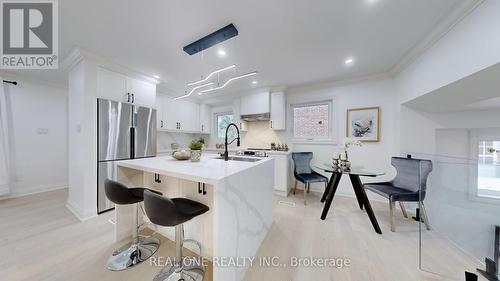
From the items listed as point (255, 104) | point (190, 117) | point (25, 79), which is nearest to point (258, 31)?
point (255, 104)

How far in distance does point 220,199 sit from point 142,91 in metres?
3.07

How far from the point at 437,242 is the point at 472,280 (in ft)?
2.05

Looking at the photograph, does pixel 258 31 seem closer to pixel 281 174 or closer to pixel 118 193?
pixel 118 193

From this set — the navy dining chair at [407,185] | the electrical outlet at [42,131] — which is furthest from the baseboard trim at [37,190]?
the navy dining chair at [407,185]

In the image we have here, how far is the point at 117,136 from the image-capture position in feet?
8.72

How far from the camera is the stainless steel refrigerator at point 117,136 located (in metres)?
2.50

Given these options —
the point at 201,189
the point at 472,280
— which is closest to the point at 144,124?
the point at 201,189

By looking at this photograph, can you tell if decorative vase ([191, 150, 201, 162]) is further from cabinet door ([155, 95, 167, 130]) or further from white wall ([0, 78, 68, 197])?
white wall ([0, 78, 68, 197])

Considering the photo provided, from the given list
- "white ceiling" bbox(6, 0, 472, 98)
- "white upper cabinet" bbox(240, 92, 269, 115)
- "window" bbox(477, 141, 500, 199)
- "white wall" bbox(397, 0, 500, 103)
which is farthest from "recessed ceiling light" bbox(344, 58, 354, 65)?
"window" bbox(477, 141, 500, 199)

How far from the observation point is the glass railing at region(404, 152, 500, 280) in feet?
5.05

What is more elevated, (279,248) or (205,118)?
(205,118)

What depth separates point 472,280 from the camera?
1322 millimetres

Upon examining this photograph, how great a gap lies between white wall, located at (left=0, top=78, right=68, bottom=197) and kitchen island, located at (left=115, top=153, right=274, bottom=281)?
3.41 metres

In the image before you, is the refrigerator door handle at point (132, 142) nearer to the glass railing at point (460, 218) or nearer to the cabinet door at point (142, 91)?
the cabinet door at point (142, 91)
